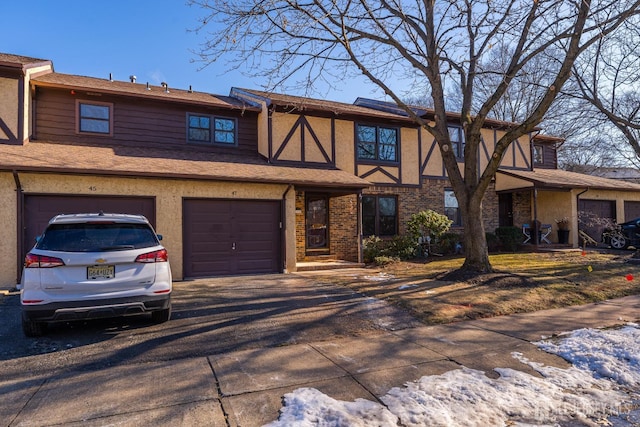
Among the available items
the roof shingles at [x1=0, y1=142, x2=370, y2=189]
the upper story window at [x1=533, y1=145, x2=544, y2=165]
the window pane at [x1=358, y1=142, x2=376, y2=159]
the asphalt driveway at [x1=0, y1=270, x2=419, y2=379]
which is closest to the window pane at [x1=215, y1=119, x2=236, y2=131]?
the roof shingles at [x1=0, y1=142, x2=370, y2=189]

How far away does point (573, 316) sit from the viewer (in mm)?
6418

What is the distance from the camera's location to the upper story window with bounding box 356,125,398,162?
1527 cm

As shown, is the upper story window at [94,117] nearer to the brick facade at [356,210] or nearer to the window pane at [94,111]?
the window pane at [94,111]

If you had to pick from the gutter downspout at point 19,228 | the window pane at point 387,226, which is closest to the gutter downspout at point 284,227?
the window pane at point 387,226

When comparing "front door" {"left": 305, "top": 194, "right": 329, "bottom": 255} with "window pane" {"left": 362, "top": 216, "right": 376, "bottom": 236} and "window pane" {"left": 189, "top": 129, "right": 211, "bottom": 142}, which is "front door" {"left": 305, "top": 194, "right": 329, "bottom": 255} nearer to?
"window pane" {"left": 362, "top": 216, "right": 376, "bottom": 236}

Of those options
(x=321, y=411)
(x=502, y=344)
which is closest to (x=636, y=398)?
(x=502, y=344)

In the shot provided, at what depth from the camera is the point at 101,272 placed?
488cm

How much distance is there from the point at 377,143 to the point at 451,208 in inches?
185

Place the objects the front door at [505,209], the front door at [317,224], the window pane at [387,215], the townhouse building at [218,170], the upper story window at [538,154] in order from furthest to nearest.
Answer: the upper story window at [538,154]
the front door at [505,209]
the window pane at [387,215]
the front door at [317,224]
the townhouse building at [218,170]

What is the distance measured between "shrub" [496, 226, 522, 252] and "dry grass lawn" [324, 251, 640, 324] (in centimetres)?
451

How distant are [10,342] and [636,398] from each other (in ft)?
23.1

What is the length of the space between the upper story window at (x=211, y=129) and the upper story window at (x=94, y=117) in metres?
2.46

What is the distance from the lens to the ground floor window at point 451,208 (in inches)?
669

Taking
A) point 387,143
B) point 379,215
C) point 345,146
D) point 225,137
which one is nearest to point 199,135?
point 225,137
